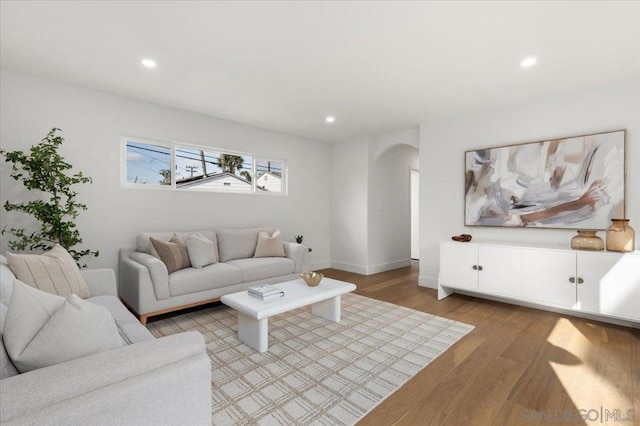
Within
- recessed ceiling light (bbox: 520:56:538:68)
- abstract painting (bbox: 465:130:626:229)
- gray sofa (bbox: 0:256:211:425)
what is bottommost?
gray sofa (bbox: 0:256:211:425)

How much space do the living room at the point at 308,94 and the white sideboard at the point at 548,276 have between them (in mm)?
329

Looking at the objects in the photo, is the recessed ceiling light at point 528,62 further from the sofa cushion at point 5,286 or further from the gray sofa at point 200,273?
the sofa cushion at point 5,286

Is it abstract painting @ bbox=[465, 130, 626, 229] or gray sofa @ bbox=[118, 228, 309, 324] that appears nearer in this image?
gray sofa @ bbox=[118, 228, 309, 324]

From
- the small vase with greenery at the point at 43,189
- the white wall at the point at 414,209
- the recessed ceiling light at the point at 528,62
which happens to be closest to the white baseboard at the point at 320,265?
the white wall at the point at 414,209

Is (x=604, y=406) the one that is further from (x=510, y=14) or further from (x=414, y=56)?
(x=414, y=56)

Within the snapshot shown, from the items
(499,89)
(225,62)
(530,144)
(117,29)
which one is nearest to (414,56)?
(499,89)

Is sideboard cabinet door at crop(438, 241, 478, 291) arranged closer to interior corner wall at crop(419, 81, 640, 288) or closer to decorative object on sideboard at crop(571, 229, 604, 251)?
interior corner wall at crop(419, 81, 640, 288)

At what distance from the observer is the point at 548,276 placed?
10.3 feet

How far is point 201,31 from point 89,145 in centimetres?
208

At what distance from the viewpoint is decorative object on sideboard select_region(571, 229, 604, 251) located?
297 centimetres

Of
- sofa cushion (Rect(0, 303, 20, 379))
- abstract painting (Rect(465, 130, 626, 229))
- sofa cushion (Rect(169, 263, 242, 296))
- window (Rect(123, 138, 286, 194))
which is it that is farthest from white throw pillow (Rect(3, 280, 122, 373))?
abstract painting (Rect(465, 130, 626, 229))

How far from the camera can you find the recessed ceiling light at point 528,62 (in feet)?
8.66

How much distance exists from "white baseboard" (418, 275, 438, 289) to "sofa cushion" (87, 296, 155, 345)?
3.71 metres

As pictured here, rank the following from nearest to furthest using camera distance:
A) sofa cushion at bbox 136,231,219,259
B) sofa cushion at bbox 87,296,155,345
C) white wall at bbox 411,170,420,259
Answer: sofa cushion at bbox 87,296,155,345 < sofa cushion at bbox 136,231,219,259 < white wall at bbox 411,170,420,259
